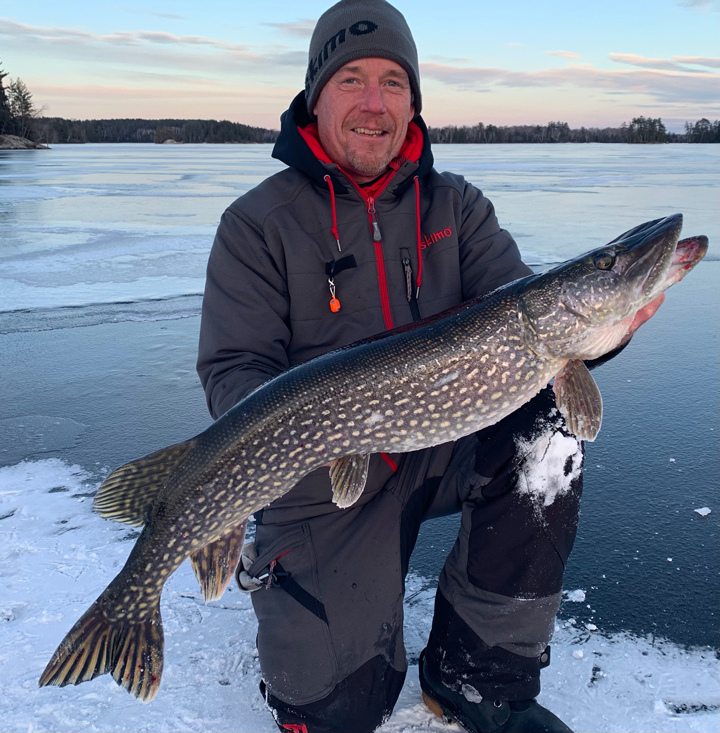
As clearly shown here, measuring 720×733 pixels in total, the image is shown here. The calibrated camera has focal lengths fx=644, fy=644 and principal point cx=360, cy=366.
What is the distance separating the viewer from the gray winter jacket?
2463 millimetres

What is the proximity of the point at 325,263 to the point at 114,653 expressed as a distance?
1.54 meters

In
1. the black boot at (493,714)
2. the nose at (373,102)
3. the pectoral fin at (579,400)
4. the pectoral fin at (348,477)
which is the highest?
the nose at (373,102)

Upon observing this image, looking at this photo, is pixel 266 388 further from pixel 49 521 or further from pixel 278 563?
pixel 49 521

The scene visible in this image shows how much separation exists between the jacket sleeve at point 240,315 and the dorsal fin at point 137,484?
310mm

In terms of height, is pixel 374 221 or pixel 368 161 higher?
pixel 368 161

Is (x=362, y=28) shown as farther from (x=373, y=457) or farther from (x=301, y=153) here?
(x=373, y=457)

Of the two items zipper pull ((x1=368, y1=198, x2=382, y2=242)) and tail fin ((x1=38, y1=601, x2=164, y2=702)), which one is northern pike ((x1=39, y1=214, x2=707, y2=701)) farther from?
zipper pull ((x1=368, y1=198, x2=382, y2=242))

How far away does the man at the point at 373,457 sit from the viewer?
2014 millimetres

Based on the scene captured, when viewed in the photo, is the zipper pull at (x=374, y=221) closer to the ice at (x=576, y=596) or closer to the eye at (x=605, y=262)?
the eye at (x=605, y=262)

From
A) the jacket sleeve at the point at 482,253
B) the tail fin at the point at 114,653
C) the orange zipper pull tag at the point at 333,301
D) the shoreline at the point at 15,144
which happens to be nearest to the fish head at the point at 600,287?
the jacket sleeve at the point at 482,253

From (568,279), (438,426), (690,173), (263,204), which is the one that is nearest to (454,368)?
(438,426)

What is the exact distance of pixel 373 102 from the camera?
2.80 meters

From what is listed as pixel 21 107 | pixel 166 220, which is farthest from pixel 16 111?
pixel 166 220

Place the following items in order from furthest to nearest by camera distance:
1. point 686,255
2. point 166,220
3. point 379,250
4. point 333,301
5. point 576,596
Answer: point 166,220, point 379,250, point 333,301, point 576,596, point 686,255
